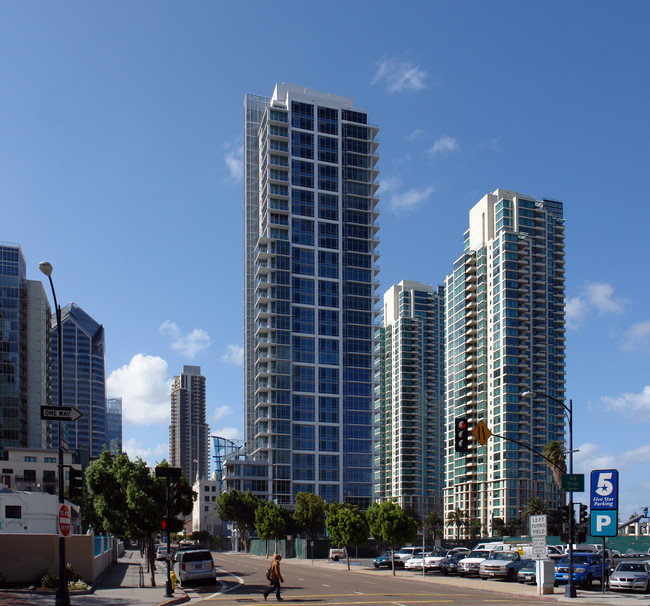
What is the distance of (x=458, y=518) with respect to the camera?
157 metres

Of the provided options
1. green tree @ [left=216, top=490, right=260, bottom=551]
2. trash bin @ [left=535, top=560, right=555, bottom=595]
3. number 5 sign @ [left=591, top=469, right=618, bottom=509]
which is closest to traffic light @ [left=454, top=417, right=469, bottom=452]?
trash bin @ [left=535, top=560, right=555, bottom=595]

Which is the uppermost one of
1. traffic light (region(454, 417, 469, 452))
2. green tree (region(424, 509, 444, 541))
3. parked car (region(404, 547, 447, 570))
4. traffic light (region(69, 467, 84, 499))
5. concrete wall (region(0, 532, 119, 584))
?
traffic light (region(454, 417, 469, 452))

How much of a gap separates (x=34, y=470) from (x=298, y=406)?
41.8 m

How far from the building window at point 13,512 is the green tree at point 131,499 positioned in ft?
44.6

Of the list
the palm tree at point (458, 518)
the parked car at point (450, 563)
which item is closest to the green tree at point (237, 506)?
the palm tree at point (458, 518)

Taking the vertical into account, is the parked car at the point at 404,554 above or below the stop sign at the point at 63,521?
below

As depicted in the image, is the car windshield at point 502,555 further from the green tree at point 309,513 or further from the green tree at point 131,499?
the green tree at point 309,513

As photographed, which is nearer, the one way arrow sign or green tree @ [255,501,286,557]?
the one way arrow sign

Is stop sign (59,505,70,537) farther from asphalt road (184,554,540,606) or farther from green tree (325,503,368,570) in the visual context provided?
green tree (325,503,368,570)

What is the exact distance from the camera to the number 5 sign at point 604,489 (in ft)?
116

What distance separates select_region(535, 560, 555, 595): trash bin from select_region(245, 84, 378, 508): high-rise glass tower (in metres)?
89.0

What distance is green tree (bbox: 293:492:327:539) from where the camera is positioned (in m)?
107

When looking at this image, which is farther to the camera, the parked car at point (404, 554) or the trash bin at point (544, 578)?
the parked car at point (404, 554)

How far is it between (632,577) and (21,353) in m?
135
